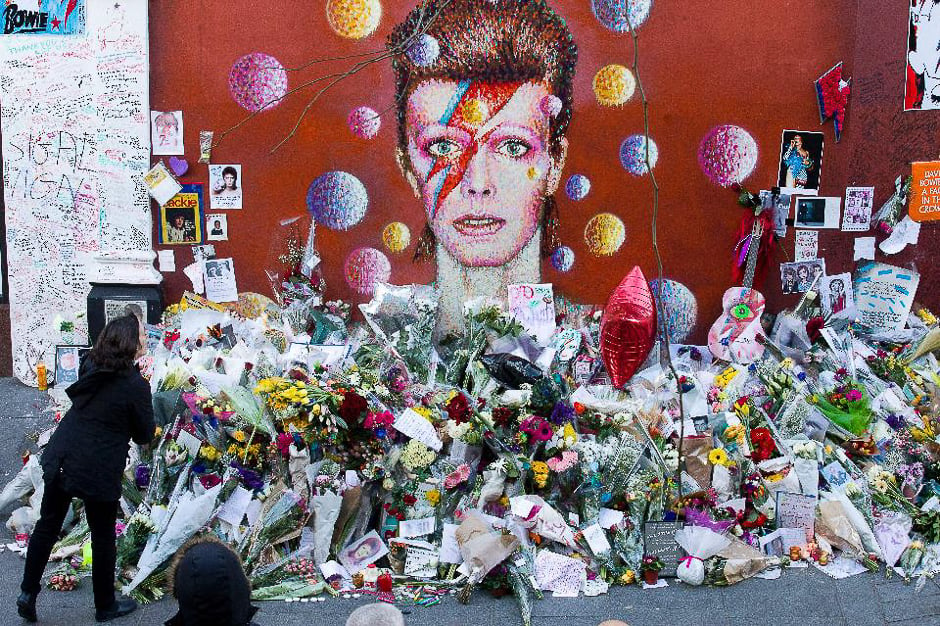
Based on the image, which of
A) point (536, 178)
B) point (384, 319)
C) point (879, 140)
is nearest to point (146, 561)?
point (384, 319)

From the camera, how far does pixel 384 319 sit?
6.25m

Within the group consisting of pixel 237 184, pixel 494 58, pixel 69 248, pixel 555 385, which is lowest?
pixel 555 385

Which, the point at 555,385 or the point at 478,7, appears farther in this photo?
the point at 478,7

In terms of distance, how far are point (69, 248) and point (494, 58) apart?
11.9 feet

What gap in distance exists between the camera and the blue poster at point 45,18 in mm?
6227

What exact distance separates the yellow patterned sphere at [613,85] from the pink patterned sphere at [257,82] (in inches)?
96.1

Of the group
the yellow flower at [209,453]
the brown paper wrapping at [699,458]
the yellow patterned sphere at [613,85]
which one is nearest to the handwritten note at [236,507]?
the yellow flower at [209,453]

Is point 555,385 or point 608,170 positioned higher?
point 608,170

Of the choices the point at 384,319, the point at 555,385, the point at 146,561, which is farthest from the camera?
the point at 384,319

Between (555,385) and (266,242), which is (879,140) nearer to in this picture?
(555,385)

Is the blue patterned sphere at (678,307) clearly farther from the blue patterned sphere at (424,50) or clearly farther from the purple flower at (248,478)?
the purple flower at (248,478)

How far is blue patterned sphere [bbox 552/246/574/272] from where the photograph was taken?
6.79m

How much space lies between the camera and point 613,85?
6.55m

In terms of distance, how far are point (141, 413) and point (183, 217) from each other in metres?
2.93
